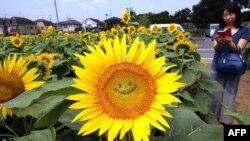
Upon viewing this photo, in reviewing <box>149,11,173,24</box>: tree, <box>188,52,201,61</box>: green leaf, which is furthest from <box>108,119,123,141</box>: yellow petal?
<box>149,11,173,24</box>: tree

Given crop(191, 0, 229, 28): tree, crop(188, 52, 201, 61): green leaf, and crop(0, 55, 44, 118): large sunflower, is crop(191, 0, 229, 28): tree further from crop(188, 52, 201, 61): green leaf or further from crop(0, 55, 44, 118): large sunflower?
crop(0, 55, 44, 118): large sunflower

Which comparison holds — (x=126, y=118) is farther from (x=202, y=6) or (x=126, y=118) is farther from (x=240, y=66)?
(x=202, y=6)

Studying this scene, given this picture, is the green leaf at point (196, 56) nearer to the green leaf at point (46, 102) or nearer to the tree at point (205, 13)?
the green leaf at point (46, 102)

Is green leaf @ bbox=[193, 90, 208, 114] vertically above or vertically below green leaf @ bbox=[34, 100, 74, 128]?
below

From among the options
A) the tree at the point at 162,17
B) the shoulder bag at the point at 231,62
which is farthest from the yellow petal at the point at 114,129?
the tree at the point at 162,17

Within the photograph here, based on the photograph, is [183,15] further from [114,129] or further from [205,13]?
[114,129]

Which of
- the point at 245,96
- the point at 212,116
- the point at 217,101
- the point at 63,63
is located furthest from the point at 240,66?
the point at 245,96
